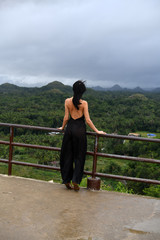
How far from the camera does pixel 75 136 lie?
11.0ft

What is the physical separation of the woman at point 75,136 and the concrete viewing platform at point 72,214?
0.24 m

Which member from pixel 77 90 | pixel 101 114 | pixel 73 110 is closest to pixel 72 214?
pixel 73 110

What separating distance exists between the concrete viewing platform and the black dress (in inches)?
9.2

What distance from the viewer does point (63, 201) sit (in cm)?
306

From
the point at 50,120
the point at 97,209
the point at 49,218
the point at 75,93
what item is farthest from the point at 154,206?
the point at 50,120

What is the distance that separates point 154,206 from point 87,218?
92 centimetres

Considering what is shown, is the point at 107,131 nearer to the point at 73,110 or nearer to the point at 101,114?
the point at 101,114

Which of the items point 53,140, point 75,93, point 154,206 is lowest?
point 53,140

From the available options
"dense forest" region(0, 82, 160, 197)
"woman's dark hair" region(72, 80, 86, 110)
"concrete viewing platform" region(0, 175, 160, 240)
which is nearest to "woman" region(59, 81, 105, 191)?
"woman's dark hair" region(72, 80, 86, 110)

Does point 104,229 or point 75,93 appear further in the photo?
point 75,93

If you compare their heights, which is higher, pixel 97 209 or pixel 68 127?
pixel 68 127

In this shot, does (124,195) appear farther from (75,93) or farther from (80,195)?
(75,93)

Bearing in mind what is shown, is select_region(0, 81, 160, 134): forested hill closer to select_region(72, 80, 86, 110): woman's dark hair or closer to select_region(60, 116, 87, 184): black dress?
select_region(60, 116, 87, 184): black dress

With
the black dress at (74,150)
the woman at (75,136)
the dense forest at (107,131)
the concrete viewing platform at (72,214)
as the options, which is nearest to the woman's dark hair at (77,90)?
the woman at (75,136)
